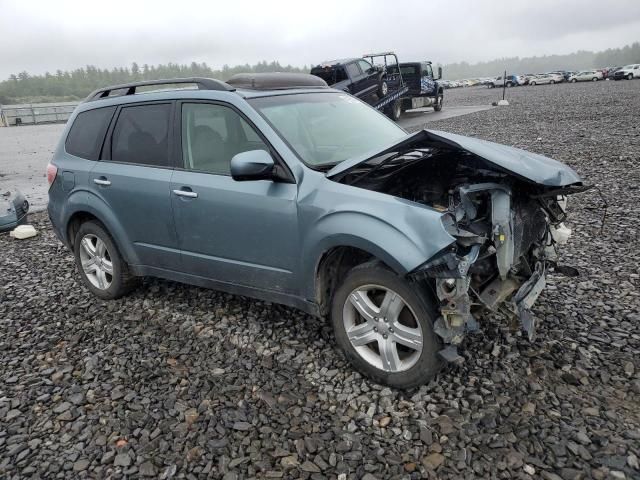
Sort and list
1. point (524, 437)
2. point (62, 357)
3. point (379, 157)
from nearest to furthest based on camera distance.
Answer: point (524, 437) → point (379, 157) → point (62, 357)

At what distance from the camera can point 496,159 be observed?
2.92m

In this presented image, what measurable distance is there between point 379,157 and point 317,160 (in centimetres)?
46

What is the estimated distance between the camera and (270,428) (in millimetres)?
2938

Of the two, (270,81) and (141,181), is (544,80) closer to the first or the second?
(270,81)

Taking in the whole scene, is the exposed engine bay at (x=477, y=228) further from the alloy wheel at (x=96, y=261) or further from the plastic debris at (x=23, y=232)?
the plastic debris at (x=23, y=232)

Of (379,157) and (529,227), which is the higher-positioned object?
(379,157)

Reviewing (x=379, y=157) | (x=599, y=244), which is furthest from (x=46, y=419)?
(x=599, y=244)

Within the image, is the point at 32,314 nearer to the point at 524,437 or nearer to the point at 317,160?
the point at 317,160

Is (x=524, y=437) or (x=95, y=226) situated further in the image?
(x=95, y=226)

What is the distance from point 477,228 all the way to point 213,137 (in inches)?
85.8

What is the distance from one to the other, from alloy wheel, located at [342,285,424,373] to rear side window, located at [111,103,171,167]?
205 cm

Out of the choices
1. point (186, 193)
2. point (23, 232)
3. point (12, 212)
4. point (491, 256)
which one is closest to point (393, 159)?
point (491, 256)

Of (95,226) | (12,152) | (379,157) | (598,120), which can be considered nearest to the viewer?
(379,157)

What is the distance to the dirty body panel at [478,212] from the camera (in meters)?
2.83
